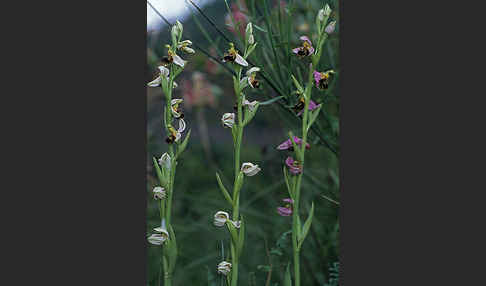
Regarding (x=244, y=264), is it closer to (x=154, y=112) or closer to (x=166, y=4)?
(x=154, y=112)

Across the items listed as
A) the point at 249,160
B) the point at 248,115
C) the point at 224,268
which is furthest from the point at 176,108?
the point at 249,160

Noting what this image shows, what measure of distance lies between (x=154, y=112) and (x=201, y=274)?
2.43ft

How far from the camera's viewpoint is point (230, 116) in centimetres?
133

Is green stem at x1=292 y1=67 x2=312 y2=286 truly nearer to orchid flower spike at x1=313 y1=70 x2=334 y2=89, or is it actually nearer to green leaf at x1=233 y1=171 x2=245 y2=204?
orchid flower spike at x1=313 y1=70 x2=334 y2=89

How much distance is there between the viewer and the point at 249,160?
6.70ft

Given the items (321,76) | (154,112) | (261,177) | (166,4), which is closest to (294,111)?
(321,76)

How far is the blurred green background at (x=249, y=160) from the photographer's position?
62.2 inches

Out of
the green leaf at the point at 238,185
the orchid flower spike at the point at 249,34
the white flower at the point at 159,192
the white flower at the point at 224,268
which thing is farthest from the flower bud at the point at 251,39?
the white flower at the point at 224,268

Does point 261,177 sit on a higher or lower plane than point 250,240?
higher

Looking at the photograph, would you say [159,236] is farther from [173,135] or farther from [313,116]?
[313,116]

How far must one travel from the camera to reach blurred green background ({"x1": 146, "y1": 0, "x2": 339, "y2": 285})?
1.58 metres

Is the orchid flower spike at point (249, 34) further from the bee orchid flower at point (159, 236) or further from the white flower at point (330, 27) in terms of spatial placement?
the bee orchid flower at point (159, 236)

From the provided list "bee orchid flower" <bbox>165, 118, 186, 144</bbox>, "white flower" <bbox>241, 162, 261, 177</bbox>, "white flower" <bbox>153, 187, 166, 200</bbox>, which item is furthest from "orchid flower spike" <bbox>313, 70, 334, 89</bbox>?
"white flower" <bbox>153, 187, 166, 200</bbox>

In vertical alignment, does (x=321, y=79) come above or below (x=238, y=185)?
above
